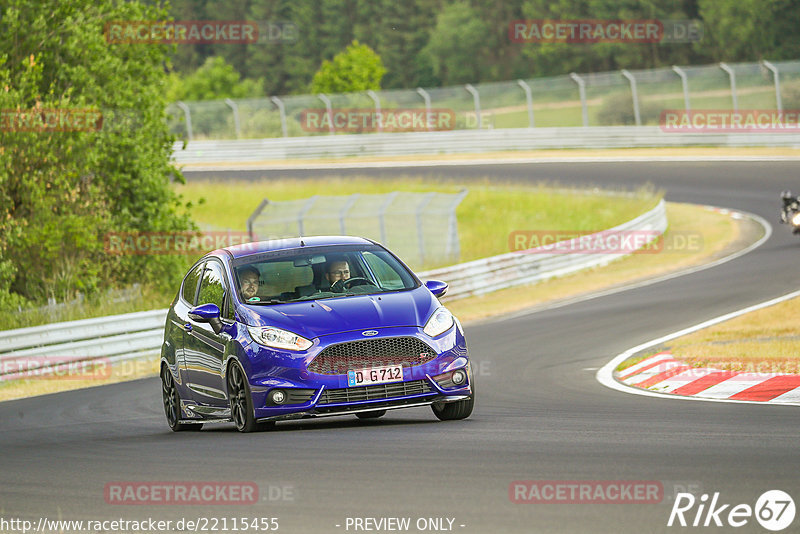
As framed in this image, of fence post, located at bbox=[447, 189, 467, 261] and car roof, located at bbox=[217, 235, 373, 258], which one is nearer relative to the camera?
car roof, located at bbox=[217, 235, 373, 258]

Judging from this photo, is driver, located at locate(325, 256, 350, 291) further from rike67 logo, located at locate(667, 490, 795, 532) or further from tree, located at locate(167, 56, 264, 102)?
tree, located at locate(167, 56, 264, 102)

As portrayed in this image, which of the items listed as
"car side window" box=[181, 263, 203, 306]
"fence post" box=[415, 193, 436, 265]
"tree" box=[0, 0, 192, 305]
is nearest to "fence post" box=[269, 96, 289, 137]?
"fence post" box=[415, 193, 436, 265]

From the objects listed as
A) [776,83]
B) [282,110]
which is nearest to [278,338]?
[776,83]

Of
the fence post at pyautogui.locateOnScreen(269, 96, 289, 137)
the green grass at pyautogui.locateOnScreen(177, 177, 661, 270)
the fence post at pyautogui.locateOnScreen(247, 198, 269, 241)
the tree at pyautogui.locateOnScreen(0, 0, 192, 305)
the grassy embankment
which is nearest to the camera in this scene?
the tree at pyautogui.locateOnScreen(0, 0, 192, 305)

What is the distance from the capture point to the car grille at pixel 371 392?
918cm

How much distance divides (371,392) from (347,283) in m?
1.24

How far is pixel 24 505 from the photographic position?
7172 mm

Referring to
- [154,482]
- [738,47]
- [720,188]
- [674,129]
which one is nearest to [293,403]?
[154,482]

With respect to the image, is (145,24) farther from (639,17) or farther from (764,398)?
(639,17)

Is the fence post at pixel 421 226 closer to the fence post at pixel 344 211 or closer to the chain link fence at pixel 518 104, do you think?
the fence post at pixel 344 211

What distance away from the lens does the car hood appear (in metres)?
9.27

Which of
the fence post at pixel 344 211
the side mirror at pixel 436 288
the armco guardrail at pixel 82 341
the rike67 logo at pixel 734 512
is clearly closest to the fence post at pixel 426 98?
the fence post at pixel 344 211

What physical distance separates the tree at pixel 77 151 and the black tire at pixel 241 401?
519 inches

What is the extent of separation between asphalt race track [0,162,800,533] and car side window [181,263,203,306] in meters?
1.24
